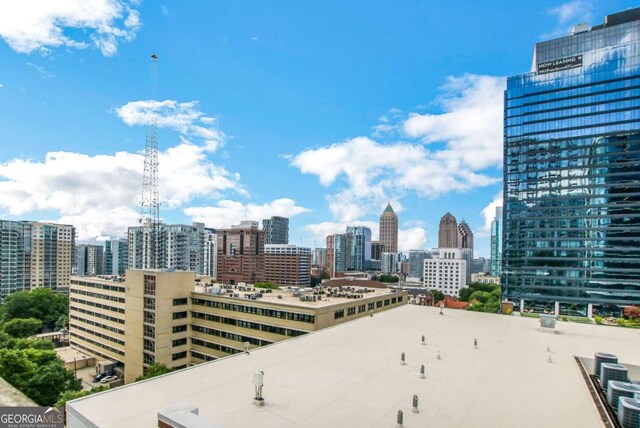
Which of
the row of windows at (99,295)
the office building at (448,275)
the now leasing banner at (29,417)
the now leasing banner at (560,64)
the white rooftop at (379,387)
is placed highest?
the now leasing banner at (560,64)

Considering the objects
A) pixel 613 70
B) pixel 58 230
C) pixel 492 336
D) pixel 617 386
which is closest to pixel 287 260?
pixel 58 230

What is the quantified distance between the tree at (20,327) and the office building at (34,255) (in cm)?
6587

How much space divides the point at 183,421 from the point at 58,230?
560 ft

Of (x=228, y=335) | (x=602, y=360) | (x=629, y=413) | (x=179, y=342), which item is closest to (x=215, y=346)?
(x=228, y=335)

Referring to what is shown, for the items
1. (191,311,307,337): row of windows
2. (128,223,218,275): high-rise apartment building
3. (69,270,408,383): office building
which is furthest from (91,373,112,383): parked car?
(128,223,218,275): high-rise apartment building

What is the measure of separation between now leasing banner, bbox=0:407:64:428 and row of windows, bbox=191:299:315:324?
3278 centimetres

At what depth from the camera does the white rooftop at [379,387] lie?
14203 millimetres

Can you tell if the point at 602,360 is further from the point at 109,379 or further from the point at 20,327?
the point at 20,327

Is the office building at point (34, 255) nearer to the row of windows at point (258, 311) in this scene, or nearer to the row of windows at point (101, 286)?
the row of windows at point (101, 286)

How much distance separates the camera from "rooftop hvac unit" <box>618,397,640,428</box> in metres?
13.2

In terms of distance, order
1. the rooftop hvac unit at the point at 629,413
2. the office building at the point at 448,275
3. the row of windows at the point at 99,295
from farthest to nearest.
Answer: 1. the office building at the point at 448,275
2. the row of windows at the point at 99,295
3. the rooftop hvac unit at the point at 629,413

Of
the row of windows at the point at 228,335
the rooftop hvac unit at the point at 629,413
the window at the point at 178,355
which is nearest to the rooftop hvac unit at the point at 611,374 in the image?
the rooftop hvac unit at the point at 629,413

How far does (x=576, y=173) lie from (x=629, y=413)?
109 meters

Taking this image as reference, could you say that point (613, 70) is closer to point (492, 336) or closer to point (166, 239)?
point (492, 336)
